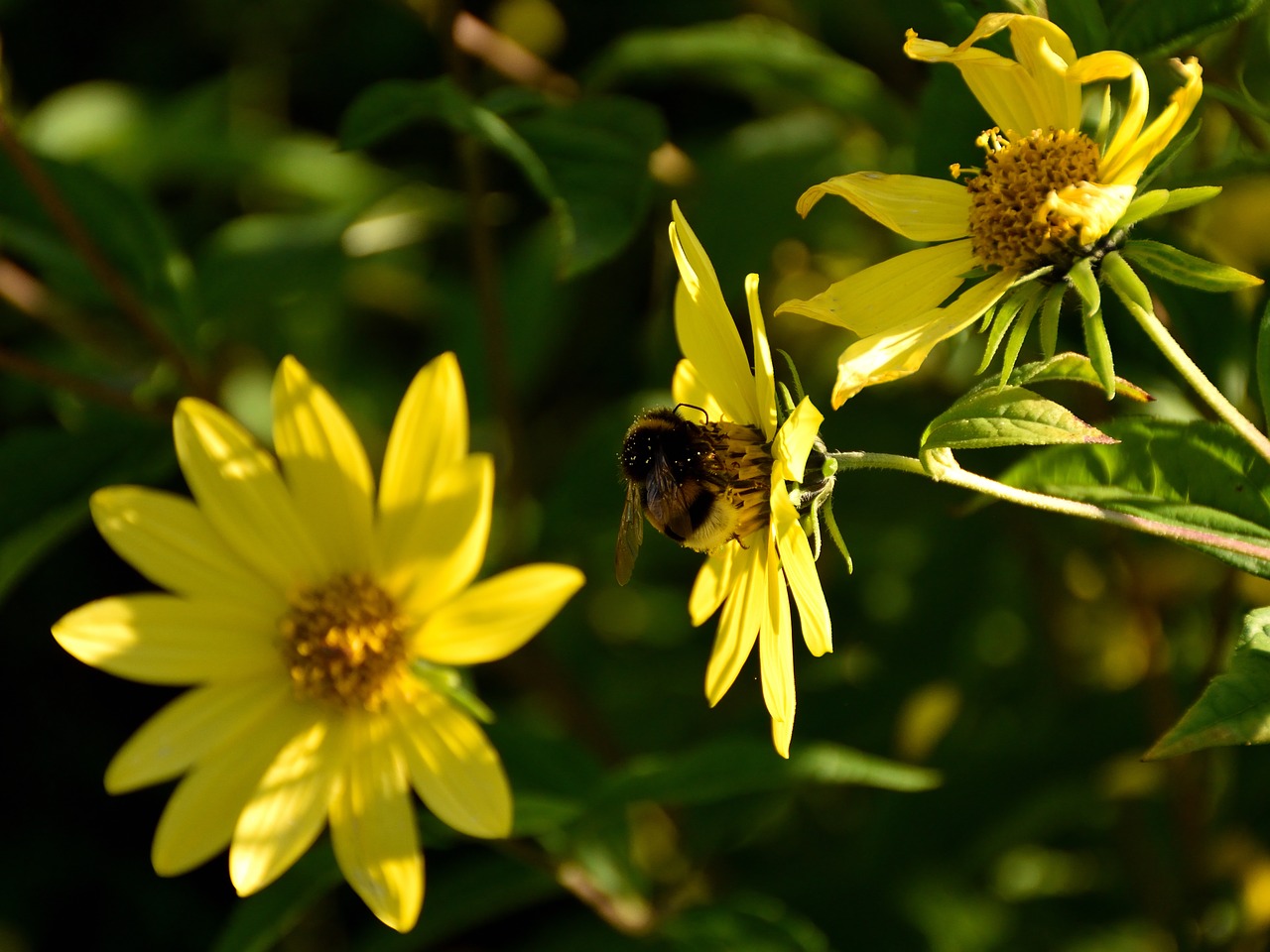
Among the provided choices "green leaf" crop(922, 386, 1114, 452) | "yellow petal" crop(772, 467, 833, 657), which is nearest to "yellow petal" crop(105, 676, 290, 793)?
"yellow petal" crop(772, 467, 833, 657)

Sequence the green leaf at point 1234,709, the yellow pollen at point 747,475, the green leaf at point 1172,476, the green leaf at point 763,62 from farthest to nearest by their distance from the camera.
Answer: the green leaf at point 763,62 → the yellow pollen at point 747,475 → the green leaf at point 1172,476 → the green leaf at point 1234,709

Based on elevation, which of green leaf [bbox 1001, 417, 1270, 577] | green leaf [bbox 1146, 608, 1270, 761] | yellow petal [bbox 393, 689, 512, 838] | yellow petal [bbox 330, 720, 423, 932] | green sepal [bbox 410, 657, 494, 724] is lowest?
yellow petal [bbox 330, 720, 423, 932]

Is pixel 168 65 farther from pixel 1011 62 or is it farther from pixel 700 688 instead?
pixel 1011 62

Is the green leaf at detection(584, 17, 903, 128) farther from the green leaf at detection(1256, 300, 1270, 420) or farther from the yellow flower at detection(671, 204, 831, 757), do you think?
the green leaf at detection(1256, 300, 1270, 420)

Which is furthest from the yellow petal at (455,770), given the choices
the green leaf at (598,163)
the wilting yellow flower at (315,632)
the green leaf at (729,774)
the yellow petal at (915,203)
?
the yellow petal at (915,203)

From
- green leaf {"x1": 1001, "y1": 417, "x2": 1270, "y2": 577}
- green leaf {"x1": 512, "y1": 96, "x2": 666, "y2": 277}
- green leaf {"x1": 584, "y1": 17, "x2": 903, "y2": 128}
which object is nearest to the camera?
green leaf {"x1": 1001, "y1": 417, "x2": 1270, "y2": 577}

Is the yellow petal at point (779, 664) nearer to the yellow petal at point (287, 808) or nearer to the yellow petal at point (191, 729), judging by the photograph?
the yellow petal at point (287, 808)
